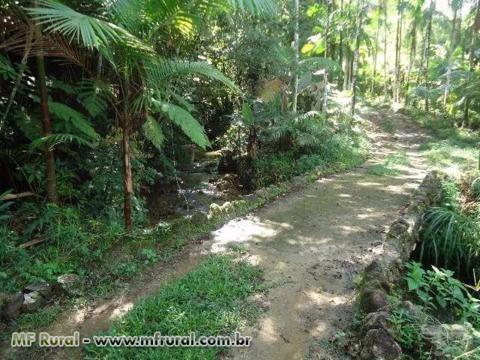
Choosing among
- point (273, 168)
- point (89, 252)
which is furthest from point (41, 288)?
point (273, 168)

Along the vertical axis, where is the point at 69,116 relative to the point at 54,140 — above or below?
above

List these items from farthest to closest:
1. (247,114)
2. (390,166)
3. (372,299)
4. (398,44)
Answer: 1. (398,44)
2. (390,166)
3. (247,114)
4. (372,299)

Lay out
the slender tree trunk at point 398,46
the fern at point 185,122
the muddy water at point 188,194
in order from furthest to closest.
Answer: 1. the slender tree trunk at point 398,46
2. the muddy water at point 188,194
3. the fern at point 185,122

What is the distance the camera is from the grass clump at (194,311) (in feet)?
9.37

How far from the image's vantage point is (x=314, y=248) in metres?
4.68

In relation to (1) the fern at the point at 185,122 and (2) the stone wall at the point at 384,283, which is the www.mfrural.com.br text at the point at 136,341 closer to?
(2) the stone wall at the point at 384,283

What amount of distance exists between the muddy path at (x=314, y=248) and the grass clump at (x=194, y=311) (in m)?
0.22

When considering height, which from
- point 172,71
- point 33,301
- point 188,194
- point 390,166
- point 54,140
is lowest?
point 188,194

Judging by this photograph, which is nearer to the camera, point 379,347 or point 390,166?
point 379,347

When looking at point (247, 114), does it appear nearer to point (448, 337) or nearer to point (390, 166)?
point (390, 166)

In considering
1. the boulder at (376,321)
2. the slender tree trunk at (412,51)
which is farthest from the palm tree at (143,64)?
the slender tree trunk at (412,51)

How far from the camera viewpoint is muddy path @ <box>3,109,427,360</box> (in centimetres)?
312

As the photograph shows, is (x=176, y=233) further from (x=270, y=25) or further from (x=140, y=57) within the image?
(x=270, y=25)

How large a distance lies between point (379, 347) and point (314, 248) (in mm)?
2128
